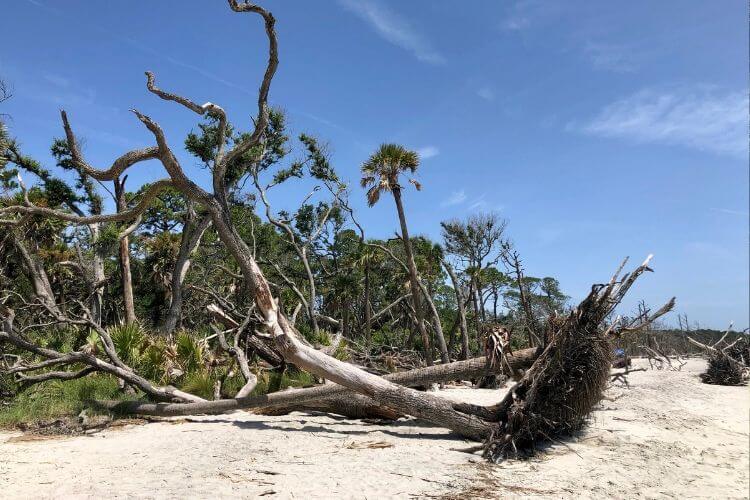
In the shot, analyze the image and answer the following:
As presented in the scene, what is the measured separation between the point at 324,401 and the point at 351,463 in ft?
10.1

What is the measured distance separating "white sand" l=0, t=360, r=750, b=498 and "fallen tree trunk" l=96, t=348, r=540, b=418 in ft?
0.78

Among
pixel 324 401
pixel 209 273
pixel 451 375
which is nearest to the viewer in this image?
pixel 451 375

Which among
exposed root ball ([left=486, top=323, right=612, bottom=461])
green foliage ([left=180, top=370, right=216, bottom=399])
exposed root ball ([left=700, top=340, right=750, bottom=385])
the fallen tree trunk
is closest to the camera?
exposed root ball ([left=486, top=323, right=612, bottom=461])

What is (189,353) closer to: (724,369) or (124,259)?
(124,259)

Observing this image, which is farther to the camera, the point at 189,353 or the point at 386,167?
the point at 386,167

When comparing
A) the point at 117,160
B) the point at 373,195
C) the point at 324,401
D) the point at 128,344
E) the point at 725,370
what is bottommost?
the point at 324,401

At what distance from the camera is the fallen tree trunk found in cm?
881

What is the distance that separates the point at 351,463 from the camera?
6.38 metres

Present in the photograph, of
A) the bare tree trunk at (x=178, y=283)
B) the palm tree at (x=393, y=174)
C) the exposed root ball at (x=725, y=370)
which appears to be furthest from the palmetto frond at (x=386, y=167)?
the exposed root ball at (x=725, y=370)

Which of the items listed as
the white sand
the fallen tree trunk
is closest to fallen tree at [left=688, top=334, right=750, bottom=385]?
the white sand

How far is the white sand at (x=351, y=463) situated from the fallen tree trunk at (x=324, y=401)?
0.24 m

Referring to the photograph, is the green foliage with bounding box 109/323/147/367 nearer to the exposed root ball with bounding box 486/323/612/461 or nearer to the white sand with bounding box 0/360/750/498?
the white sand with bounding box 0/360/750/498

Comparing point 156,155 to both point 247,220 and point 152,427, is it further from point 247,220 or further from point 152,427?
point 247,220

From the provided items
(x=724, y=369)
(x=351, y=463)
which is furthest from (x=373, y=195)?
(x=724, y=369)
